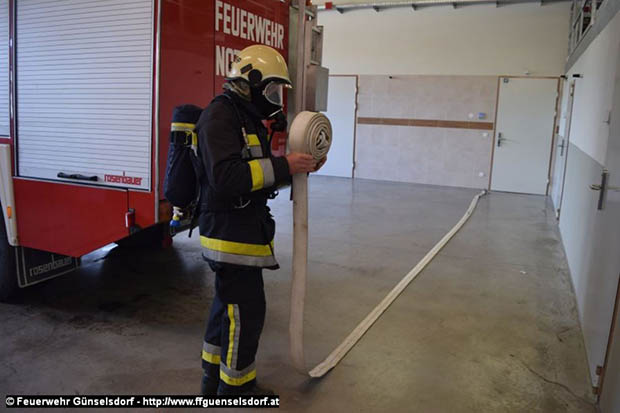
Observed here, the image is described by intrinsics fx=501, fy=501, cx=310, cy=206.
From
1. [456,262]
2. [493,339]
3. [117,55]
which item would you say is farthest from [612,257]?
[117,55]

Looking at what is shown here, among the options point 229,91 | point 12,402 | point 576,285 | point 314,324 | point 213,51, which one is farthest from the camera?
point 576,285

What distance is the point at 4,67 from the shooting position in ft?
11.5

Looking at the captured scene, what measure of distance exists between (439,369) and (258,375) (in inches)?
44.6

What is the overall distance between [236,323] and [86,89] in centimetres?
190

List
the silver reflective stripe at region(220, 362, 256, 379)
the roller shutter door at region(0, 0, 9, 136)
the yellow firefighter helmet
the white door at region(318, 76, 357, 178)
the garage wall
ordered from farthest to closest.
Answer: the white door at region(318, 76, 357, 178), the garage wall, the roller shutter door at region(0, 0, 9, 136), the silver reflective stripe at region(220, 362, 256, 379), the yellow firefighter helmet

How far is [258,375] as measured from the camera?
9.79 feet

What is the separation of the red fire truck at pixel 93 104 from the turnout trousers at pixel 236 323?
0.94 metres

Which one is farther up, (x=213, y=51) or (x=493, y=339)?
(x=213, y=51)

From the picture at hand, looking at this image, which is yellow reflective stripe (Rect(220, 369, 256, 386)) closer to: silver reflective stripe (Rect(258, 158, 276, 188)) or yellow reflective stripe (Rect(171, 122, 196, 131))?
silver reflective stripe (Rect(258, 158, 276, 188))

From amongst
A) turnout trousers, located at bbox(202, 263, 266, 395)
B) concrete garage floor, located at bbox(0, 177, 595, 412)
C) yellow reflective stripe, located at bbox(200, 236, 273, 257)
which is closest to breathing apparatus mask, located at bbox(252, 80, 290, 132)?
yellow reflective stripe, located at bbox(200, 236, 273, 257)

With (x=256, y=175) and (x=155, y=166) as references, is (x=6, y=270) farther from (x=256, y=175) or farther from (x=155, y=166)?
(x=256, y=175)

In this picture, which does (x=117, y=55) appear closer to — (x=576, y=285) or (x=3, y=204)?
(x=3, y=204)

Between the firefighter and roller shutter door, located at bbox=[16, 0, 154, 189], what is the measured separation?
0.92 meters

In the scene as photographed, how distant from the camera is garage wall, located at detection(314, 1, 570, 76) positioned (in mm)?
10023
